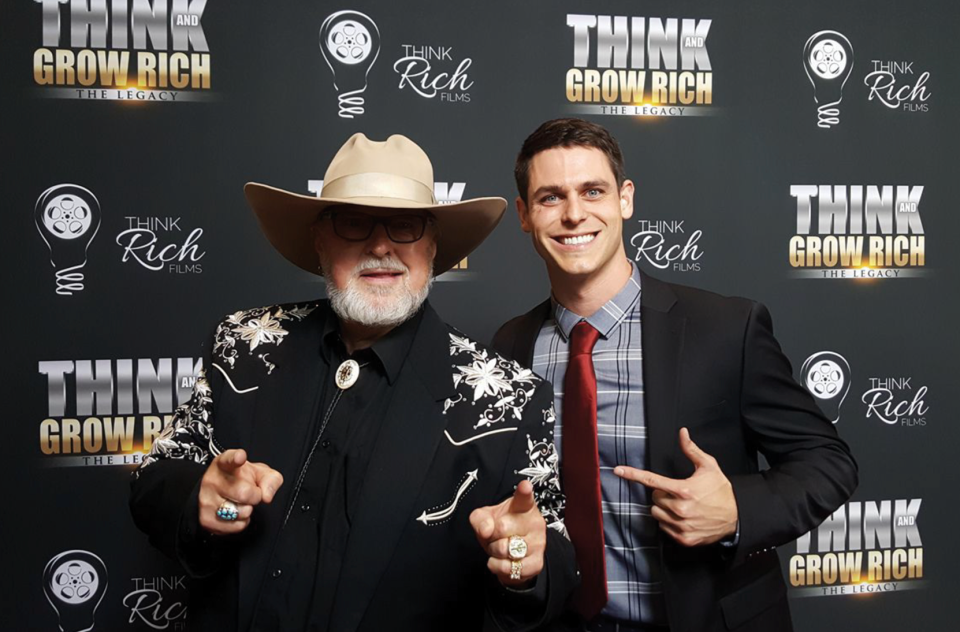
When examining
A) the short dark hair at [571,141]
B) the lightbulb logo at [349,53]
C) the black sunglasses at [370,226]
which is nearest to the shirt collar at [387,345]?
the black sunglasses at [370,226]

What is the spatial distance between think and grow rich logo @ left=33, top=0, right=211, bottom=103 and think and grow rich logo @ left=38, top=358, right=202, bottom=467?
720mm

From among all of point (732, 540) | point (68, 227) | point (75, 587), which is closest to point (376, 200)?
point (732, 540)

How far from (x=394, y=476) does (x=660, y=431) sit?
1.68 feet

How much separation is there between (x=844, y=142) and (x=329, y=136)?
1.56 m

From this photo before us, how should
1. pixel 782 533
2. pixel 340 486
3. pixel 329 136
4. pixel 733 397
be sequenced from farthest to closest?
pixel 329 136
pixel 733 397
pixel 782 533
pixel 340 486

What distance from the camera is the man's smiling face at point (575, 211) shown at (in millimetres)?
1597

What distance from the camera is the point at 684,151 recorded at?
2.48 meters

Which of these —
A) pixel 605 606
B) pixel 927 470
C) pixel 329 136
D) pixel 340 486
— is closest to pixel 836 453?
pixel 605 606

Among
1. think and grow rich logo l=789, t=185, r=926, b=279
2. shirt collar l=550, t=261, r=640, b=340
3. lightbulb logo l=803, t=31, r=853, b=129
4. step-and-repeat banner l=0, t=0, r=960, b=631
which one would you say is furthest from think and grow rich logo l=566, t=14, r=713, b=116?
shirt collar l=550, t=261, r=640, b=340

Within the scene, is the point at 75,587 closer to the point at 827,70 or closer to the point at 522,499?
the point at 522,499

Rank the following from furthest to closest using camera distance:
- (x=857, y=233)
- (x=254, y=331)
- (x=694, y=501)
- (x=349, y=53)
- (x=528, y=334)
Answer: (x=857, y=233) → (x=349, y=53) → (x=528, y=334) → (x=254, y=331) → (x=694, y=501)

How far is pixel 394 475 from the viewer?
1.29 meters

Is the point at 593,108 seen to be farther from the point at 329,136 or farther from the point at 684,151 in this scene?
the point at 329,136

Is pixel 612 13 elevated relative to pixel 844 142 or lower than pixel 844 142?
elevated
